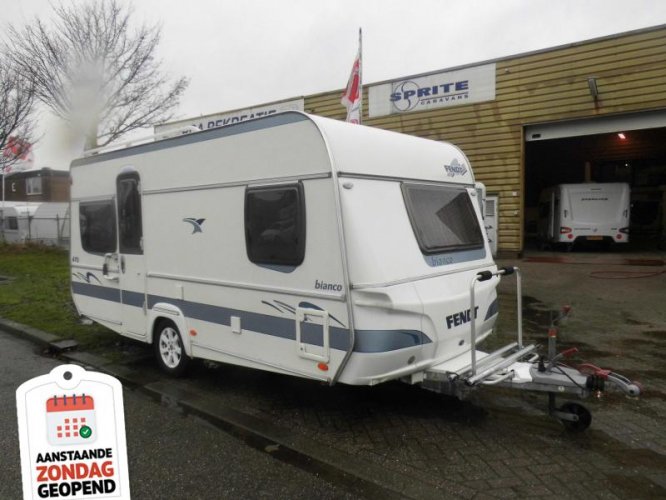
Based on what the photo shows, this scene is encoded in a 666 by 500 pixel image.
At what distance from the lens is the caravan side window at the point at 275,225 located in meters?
4.14

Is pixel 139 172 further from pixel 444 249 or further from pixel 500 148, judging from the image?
pixel 500 148

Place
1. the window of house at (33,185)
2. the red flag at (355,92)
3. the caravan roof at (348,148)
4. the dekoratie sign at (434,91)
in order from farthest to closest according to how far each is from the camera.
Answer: the window of house at (33,185), the dekoratie sign at (434,91), the red flag at (355,92), the caravan roof at (348,148)

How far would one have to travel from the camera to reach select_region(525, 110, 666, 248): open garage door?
20.6 m

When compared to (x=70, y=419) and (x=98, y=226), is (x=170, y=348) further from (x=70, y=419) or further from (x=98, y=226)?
(x=70, y=419)

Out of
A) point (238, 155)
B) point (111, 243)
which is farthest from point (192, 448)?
point (111, 243)

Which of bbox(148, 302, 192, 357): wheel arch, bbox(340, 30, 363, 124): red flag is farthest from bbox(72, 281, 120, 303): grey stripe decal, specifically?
bbox(340, 30, 363, 124): red flag

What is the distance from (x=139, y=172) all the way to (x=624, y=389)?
5.12m

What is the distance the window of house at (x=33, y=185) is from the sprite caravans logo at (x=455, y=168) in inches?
1775

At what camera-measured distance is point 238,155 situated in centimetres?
466

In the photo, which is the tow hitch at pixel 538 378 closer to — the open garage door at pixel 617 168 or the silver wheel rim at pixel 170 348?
the silver wheel rim at pixel 170 348

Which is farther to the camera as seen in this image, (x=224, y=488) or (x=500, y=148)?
(x=500, y=148)

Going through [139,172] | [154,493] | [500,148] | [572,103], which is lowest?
[154,493]

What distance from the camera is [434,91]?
1513cm
